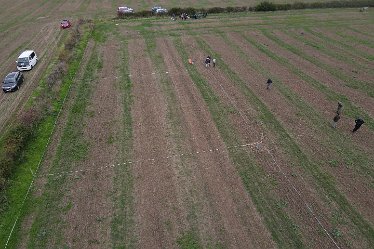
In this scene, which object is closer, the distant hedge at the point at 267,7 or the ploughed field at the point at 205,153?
the ploughed field at the point at 205,153

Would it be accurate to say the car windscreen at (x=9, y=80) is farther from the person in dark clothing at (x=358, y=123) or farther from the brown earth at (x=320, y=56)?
the brown earth at (x=320, y=56)

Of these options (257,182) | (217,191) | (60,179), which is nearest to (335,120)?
(257,182)

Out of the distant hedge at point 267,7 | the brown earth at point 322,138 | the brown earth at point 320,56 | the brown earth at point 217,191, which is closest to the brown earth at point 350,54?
the brown earth at point 320,56

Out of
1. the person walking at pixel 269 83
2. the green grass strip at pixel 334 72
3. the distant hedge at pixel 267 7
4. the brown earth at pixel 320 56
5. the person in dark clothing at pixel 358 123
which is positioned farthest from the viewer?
the distant hedge at pixel 267 7

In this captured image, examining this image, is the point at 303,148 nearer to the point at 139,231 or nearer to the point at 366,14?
the point at 139,231

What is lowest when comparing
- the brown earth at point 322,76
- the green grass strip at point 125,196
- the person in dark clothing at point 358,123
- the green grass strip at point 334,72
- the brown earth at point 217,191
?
the green grass strip at point 125,196

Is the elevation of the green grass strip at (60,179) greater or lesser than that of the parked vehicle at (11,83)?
lesser

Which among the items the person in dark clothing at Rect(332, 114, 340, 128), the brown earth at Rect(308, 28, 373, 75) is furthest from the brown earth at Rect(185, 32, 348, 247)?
the brown earth at Rect(308, 28, 373, 75)

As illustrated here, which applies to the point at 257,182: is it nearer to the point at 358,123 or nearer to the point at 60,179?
the point at 358,123

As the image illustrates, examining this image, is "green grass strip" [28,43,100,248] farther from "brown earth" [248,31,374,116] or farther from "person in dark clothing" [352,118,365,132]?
"brown earth" [248,31,374,116]
